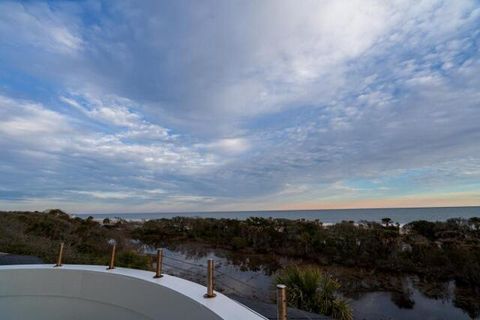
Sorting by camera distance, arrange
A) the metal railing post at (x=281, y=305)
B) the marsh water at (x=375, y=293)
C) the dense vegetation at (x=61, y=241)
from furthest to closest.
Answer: the dense vegetation at (x=61, y=241) < the marsh water at (x=375, y=293) < the metal railing post at (x=281, y=305)

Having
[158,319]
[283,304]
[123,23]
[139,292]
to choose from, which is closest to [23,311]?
[139,292]

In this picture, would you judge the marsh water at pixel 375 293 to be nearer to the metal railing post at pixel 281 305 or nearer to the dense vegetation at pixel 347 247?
the dense vegetation at pixel 347 247

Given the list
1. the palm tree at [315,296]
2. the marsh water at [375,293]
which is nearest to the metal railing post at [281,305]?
the palm tree at [315,296]

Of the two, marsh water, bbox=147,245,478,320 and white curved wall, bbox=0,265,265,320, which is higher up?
white curved wall, bbox=0,265,265,320

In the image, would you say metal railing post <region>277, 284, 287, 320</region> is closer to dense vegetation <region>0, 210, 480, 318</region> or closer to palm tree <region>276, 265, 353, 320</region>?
palm tree <region>276, 265, 353, 320</region>

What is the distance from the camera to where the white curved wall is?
1801 millimetres

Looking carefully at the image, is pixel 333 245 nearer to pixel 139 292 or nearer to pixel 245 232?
pixel 245 232

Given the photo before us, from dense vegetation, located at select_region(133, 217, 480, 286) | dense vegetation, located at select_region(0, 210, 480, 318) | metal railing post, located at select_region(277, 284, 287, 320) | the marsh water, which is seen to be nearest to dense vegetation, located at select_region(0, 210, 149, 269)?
dense vegetation, located at select_region(0, 210, 480, 318)

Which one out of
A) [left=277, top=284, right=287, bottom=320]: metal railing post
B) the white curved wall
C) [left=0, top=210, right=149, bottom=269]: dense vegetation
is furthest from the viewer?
[left=0, top=210, right=149, bottom=269]: dense vegetation

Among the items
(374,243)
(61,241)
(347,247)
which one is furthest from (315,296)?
(61,241)

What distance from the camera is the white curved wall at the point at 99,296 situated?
5.91 feet

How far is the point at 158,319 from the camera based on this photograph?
2.01m

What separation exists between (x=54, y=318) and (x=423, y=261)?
9676 mm

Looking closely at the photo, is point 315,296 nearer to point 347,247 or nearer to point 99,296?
point 99,296
